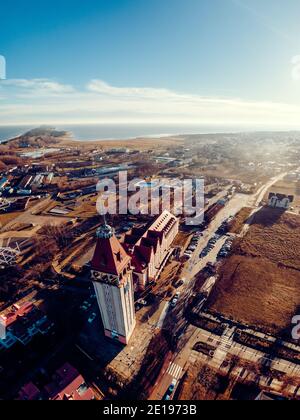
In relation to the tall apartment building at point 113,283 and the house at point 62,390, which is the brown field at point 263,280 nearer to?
the tall apartment building at point 113,283

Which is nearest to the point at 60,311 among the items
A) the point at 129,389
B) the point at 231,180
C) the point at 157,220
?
the point at 129,389

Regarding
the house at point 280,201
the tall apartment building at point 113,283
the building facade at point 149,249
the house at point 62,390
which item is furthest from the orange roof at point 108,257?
the house at point 280,201

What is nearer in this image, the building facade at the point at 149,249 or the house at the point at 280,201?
the building facade at the point at 149,249

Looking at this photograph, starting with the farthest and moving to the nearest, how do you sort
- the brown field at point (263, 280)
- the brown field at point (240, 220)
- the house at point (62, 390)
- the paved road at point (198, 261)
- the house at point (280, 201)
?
1. the house at point (280, 201)
2. the brown field at point (240, 220)
3. the brown field at point (263, 280)
4. the paved road at point (198, 261)
5. the house at point (62, 390)

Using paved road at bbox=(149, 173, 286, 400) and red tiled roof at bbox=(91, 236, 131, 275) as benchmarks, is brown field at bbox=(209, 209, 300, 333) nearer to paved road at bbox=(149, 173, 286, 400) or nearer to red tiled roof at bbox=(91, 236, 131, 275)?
paved road at bbox=(149, 173, 286, 400)

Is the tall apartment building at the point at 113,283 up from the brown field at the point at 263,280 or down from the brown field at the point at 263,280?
up

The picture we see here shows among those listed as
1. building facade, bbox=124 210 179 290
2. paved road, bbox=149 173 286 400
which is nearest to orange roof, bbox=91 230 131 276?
building facade, bbox=124 210 179 290
